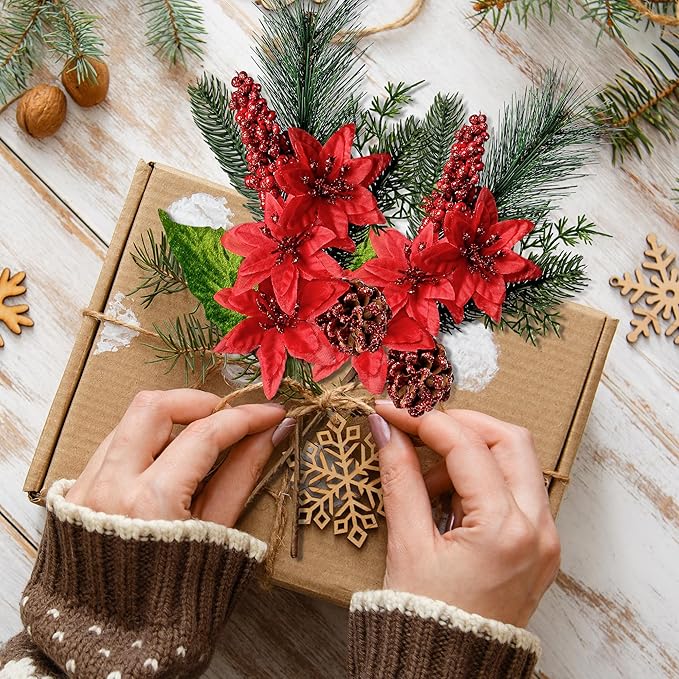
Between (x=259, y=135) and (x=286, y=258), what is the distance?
0.27 ft

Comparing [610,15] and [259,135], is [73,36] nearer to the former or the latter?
[259,135]

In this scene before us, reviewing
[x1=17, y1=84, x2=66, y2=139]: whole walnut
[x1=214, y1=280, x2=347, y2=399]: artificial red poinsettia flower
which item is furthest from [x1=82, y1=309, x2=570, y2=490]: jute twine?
[x1=17, y1=84, x2=66, y2=139]: whole walnut

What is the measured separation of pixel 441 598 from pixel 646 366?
18.5 inches

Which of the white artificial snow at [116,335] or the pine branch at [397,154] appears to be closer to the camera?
the pine branch at [397,154]

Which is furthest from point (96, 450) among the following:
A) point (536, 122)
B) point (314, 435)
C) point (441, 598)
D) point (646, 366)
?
point (646, 366)

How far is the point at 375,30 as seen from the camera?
92 centimetres

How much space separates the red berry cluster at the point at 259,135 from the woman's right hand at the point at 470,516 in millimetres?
318

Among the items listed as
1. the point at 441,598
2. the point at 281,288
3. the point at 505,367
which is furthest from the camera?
the point at 505,367

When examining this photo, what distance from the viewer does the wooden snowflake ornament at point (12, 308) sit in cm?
91

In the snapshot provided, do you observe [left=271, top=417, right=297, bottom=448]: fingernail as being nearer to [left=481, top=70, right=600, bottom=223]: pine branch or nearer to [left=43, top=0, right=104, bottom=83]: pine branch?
[left=481, top=70, right=600, bottom=223]: pine branch

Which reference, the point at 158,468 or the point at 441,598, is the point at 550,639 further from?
the point at 158,468

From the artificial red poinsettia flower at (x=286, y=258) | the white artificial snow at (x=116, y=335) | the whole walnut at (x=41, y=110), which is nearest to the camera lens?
the artificial red poinsettia flower at (x=286, y=258)

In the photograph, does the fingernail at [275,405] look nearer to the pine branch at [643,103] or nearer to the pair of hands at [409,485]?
the pair of hands at [409,485]

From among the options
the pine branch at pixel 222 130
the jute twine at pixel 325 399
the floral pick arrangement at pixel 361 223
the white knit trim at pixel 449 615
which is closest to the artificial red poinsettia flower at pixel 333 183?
the floral pick arrangement at pixel 361 223
